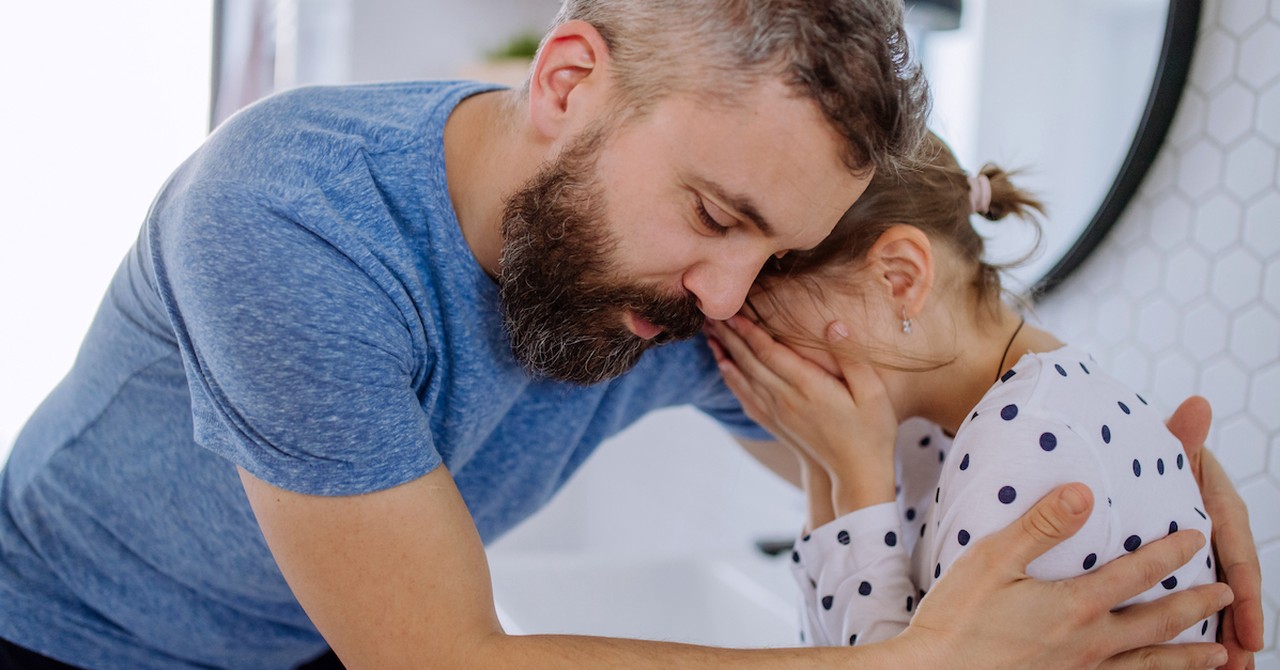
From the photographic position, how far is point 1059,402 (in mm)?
819

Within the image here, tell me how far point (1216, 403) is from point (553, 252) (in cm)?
70

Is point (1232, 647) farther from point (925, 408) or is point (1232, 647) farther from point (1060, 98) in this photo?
point (1060, 98)

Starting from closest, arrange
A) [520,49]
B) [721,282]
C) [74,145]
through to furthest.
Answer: [721,282] → [520,49] → [74,145]

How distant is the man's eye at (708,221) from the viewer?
782 mm

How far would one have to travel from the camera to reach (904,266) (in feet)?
3.12

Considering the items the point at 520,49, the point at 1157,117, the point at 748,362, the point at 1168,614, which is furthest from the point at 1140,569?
the point at 520,49

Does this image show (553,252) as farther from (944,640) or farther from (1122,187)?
(1122,187)

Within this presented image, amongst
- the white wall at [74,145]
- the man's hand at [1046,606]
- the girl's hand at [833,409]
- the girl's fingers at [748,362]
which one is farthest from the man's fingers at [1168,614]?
the white wall at [74,145]

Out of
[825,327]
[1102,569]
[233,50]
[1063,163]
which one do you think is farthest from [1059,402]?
[233,50]

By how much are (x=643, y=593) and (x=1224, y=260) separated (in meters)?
0.91

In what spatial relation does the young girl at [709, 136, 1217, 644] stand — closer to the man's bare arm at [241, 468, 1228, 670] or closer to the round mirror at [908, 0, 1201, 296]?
the man's bare arm at [241, 468, 1228, 670]

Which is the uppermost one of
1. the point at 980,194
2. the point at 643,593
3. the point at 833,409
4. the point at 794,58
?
the point at 794,58

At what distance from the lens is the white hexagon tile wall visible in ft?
3.18

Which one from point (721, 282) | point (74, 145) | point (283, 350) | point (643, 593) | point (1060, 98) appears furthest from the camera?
point (74, 145)
